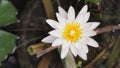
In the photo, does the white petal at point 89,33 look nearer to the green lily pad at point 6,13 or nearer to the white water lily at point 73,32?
the white water lily at point 73,32

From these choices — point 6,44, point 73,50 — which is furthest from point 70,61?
point 6,44

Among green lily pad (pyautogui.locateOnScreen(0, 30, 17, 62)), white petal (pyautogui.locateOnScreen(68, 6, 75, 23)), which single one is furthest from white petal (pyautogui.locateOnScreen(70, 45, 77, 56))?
green lily pad (pyautogui.locateOnScreen(0, 30, 17, 62))

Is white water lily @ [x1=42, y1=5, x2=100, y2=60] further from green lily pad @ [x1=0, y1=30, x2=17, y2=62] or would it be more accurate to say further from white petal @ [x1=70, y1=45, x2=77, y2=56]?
green lily pad @ [x1=0, y1=30, x2=17, y2=62]

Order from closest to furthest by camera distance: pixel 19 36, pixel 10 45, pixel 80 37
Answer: pixel 80 37
pixel 10 45
pixel 19 36

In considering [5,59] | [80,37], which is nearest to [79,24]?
[80,37]

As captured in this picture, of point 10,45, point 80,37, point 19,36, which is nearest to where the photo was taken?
point 80,37

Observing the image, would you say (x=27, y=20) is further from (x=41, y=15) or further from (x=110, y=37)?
(x=110, y=37)

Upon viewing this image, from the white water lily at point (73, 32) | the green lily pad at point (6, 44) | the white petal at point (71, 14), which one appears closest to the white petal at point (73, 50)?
the white water lily at point (73, 32)
